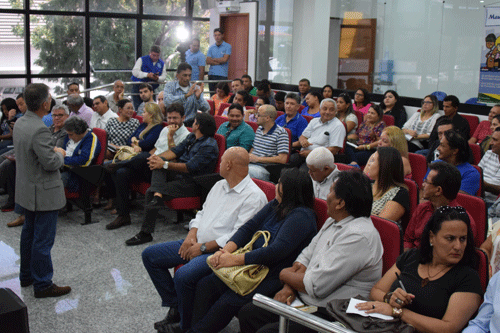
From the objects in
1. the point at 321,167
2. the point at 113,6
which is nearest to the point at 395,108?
the point at 321,167

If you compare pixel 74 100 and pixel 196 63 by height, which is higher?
pixel 196 63

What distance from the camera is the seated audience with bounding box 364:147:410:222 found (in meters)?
3.26

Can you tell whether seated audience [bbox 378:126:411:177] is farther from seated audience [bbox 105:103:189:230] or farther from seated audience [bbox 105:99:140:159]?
seated audience [bbox 105:99:140:159]

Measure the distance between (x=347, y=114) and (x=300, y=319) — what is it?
5328 mm

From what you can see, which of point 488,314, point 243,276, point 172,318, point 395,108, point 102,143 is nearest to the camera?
point 488,314

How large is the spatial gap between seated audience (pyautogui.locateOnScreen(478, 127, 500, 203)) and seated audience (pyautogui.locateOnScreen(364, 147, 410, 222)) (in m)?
1.35

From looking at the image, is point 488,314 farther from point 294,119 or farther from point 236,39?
point 236,39

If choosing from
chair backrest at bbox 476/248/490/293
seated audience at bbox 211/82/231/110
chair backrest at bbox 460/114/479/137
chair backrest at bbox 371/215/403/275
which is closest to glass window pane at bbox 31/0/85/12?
seated audience at bbox 211/82/231/110

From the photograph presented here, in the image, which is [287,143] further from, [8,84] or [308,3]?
[8,84]

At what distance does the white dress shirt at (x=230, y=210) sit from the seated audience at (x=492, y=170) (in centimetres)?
213

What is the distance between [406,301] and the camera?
89.7 inches

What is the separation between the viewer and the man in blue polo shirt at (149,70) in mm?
10047

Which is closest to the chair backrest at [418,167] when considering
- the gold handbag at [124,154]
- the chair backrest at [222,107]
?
the gold handbag at [124,154]

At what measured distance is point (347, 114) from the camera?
Result: 22.7 ft
